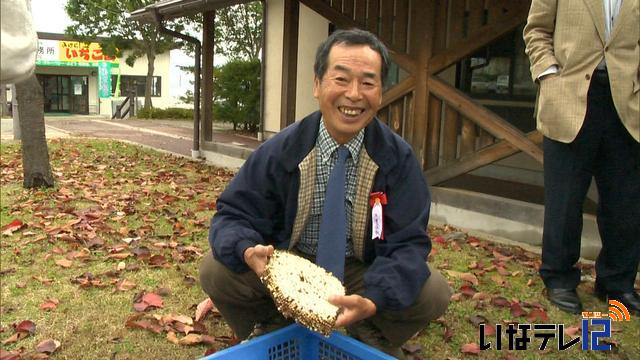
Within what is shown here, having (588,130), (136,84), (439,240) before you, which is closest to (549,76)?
(588,130)

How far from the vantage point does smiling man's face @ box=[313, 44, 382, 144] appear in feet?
7.07

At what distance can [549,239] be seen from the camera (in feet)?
11.1

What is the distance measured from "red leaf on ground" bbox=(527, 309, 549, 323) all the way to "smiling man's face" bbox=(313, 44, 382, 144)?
5.67 feet

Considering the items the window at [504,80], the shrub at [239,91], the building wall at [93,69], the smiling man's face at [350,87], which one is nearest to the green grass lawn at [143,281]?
the smiling man's face at [350,87]

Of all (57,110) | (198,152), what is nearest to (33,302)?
(198,152)

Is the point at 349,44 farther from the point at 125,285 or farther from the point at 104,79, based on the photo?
the point at 104,79

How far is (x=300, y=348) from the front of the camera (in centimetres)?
226

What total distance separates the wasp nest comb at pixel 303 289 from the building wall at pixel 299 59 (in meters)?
7.55

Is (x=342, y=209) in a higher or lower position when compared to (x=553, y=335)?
higher

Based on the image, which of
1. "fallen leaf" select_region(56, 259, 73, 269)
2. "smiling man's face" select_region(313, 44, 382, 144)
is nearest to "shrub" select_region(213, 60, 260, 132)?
"fallen leaf" select_region(56, 259, 73, 269)

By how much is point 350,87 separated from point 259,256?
28.0 inches

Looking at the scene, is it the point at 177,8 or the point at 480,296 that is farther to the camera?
the point at 177,8

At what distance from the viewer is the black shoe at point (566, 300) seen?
3.31m

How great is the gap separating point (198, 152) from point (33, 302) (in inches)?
263
